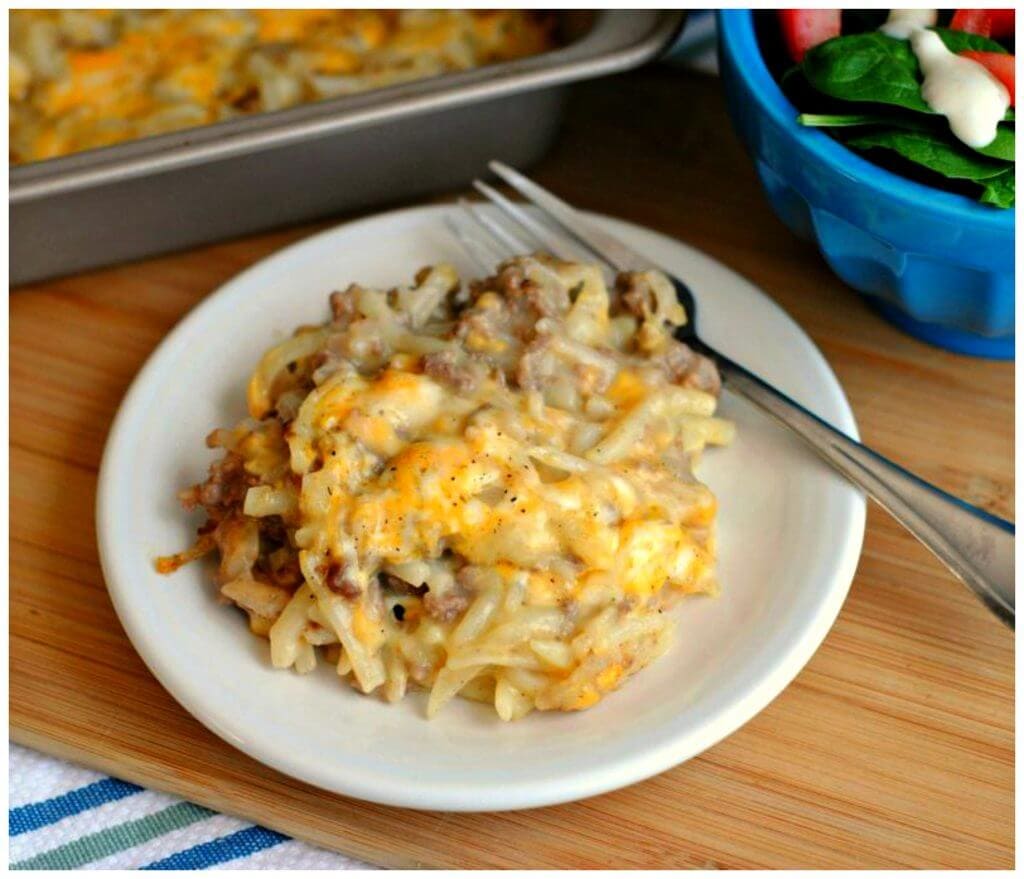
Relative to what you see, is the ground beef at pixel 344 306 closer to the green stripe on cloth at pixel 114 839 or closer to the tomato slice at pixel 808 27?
the green stripe on cloth at pixel 114 839

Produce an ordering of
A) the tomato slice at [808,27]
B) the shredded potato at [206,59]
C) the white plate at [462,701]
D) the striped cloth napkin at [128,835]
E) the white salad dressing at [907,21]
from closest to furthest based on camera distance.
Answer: the white plate at [462,701], the striped cloth napkin at [128,835], the white salad dressing at [907,21], the tomato slice at [808,27], the shredded potato at [206,59]

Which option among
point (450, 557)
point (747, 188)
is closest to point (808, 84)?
point (747, 188)

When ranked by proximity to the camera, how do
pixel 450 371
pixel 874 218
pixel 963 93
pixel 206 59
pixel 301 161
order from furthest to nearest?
1. pixel 206 59
2. pixel 301 161
3. pixel 874 218
4. pixel 963 93
5. pixel 450 371

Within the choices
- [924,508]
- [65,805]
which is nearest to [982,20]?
[924,508]

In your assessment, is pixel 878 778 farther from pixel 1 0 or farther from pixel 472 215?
pixel 1 0

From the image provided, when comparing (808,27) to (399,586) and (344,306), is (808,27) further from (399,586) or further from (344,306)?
(399,586)

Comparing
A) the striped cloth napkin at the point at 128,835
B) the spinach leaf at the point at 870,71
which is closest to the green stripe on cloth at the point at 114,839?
the striped cloth napkin at the point at 128,835
